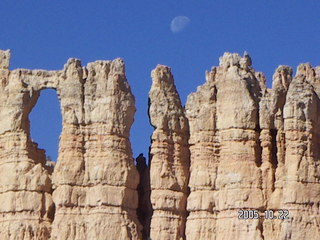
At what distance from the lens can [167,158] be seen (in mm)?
87812

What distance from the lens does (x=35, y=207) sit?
8744 centimetres

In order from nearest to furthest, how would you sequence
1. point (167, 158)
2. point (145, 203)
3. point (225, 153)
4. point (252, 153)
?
point (252, 153) → point (225, 153) → point (167, 158) → point (145, 203)

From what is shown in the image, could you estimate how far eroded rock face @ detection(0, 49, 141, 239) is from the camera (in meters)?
85.6

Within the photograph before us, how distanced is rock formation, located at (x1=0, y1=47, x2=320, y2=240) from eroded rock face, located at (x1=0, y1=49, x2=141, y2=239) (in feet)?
0.15

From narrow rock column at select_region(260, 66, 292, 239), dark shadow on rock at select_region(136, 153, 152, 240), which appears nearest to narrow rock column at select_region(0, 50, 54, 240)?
dark shadow on rock at select_region(136, 153, 152, 240)

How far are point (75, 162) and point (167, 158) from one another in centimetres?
430

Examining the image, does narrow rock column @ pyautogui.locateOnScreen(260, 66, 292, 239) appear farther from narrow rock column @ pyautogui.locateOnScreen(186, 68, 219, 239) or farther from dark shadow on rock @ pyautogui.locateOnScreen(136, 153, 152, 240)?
dark shadow on rock @ pyautogui.locateOnScreen(136, 153, 152, 240)

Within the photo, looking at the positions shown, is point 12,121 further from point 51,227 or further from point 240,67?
point 240,67

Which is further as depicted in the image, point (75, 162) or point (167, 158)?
point (167, 158)

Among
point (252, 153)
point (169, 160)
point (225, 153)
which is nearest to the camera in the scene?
point (252, 153)

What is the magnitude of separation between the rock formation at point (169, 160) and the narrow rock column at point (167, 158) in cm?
5

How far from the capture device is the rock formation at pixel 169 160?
84750 mm
